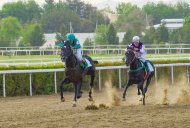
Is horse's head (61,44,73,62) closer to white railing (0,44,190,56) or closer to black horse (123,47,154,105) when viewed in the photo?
black horse (123,47,154,105)

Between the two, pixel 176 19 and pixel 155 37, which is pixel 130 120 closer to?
pixel 155 37

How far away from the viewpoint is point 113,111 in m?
13.3

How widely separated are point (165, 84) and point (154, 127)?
43.0 feet

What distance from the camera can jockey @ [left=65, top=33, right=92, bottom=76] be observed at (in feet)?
48.9

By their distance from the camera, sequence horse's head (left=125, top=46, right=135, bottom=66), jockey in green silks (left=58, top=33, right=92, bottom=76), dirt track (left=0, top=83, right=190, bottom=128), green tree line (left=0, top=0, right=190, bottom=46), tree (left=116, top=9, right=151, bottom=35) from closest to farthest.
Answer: dirt track (left=0, top=83, right=190, bottom=128), jockey in green silks (left=58, top=33, right=92, bottom=76), horse's head (left=125, top=46, right=135, bottom=66), green tree line (left=0, top=0, right=190, bottom=46), tree (left=116, top=9, right=151, bottom=35)

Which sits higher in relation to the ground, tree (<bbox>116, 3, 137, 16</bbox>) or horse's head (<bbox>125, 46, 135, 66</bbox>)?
tree (<bbox>116, 3, 137, 16</bbox>)

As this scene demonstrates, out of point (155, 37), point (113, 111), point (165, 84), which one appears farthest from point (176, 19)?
point (113, 111)

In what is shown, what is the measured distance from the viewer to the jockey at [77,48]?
48.9 ft

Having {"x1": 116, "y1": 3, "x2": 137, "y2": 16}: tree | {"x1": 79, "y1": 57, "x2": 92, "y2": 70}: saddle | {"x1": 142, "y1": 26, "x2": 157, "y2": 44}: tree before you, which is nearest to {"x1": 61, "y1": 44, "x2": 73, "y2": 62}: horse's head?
{"x1": 79, "y1": 57, "x2": 92, "y2": 70}: saddle

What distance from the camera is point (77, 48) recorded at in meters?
15.3

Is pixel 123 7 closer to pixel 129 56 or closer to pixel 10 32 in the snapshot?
pixel 10 32

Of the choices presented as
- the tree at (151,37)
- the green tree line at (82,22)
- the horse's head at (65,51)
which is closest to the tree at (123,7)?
the green tree line at (82,22)

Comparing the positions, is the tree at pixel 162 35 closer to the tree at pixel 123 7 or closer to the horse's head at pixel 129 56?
the horse's head at pixel 129 56

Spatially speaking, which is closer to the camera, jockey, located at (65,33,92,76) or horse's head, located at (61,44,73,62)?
horse's head, located at (61,44,73,62)
